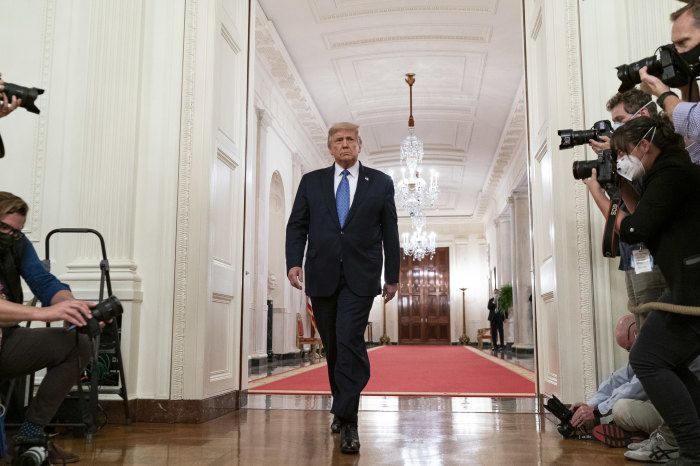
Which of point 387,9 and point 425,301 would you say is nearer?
point 387,9

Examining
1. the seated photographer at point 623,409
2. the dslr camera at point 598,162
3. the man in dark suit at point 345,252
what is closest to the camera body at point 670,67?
the dslr camera at point 598,162

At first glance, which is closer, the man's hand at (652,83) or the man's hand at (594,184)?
the man's hand at (652,83)

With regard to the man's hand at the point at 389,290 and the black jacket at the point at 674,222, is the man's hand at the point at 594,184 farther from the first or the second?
the man's hand at the point at 389,290

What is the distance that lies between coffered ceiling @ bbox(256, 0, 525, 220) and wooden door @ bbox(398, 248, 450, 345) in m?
7.84

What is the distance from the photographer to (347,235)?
3.10 meters

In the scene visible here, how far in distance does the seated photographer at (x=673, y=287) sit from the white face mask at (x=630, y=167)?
0.20 ft

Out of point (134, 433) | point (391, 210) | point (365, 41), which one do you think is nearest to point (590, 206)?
point (391, 210)

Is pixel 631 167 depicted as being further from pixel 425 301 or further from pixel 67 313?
pixel 425 301

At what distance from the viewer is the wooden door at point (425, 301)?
2117 centimetres

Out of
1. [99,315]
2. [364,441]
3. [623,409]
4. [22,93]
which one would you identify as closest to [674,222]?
[623,409]

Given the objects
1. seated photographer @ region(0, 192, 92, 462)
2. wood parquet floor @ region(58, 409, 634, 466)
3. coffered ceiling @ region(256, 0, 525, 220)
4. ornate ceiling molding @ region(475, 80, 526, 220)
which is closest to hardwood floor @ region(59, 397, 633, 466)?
wood parquet floor @ region(58, 409, 634, 466)

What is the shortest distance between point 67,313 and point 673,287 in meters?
1.98

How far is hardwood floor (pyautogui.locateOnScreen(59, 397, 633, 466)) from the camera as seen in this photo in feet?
8.38

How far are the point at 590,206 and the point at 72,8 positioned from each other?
345cm
